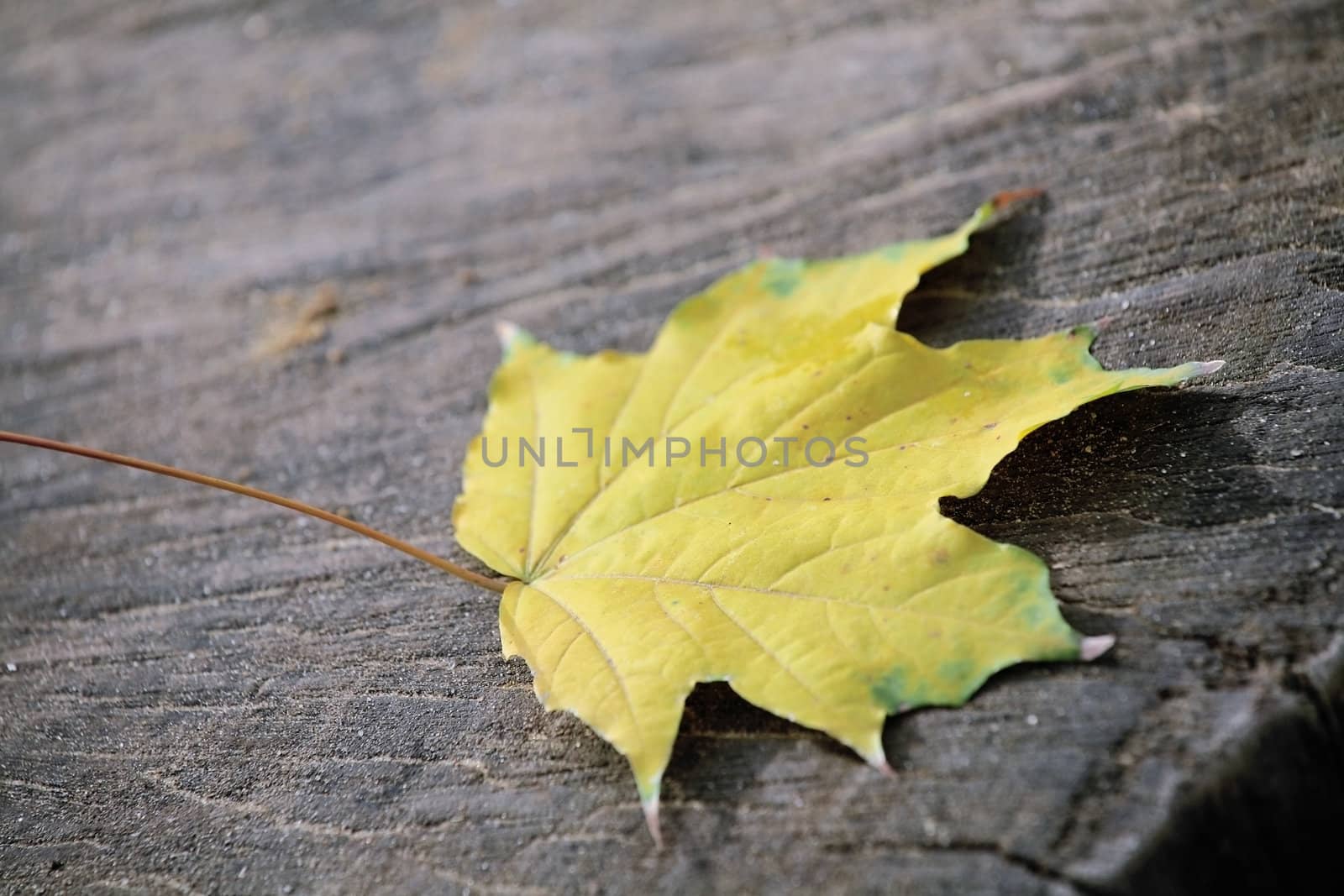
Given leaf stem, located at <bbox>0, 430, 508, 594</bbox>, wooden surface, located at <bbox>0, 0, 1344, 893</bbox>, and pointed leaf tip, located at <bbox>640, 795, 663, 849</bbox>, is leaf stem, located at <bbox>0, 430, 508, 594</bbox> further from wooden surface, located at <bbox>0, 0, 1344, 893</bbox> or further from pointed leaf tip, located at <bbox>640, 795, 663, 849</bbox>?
pointed leaf tip, located at <bbox>640, 795, 663, 849</bbox>

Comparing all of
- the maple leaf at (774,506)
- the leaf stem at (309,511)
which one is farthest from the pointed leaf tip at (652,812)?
the leaf stem at (309,511)

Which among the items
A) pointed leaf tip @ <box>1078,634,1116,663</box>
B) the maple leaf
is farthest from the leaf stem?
pointed leaf tip @ <box>1078,634,1116,663</box>

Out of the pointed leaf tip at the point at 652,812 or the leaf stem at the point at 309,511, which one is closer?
the pointed leaf tip at the point at 652,812

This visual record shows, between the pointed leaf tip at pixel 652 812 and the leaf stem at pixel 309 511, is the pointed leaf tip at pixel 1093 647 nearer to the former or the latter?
the pointed leaf tip at pixel 652 812

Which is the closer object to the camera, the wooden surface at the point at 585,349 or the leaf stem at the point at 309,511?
the wooden surface at the point at 585,349

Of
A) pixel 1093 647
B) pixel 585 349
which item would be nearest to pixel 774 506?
pixel 1093 647

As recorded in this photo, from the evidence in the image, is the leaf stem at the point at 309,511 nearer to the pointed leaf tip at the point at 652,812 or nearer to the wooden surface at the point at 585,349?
the wooden surface at the point at 585,349

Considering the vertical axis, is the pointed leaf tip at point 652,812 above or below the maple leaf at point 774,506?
below

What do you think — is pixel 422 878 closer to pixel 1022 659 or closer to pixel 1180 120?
pixel 1022 659
